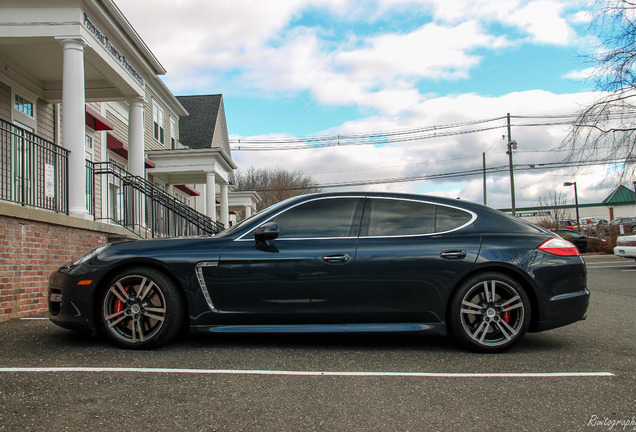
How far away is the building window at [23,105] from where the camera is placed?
11.2 metres

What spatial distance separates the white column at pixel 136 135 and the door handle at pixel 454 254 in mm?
10636

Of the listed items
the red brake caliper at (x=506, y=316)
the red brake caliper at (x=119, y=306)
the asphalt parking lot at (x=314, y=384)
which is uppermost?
the red brake caliper at (x=119, y=306)

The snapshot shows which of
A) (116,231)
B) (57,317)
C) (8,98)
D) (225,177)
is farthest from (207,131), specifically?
(57,317)

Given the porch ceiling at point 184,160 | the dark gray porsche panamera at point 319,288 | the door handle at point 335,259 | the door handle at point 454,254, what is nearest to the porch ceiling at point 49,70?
the dark gray porsche panamera at point 319,288

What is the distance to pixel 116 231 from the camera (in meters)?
9.36

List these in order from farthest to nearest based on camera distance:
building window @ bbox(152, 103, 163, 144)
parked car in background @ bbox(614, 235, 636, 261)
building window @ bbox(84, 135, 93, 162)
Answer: building window @ bbox(152, 103, 163, 144), parked car in background @ bbox(614, 235, 636, 261), building window @ bbox(84, 135, 93, 162)

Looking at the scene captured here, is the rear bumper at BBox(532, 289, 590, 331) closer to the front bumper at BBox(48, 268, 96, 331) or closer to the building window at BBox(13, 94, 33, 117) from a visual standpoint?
the front bumper at BBox(48, 268, 96, 331)

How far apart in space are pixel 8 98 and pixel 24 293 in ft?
20.7

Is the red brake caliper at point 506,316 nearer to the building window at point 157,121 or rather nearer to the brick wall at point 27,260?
the brick wall at point 27,260

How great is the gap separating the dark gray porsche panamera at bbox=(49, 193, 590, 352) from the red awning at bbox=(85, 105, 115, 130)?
1005cm

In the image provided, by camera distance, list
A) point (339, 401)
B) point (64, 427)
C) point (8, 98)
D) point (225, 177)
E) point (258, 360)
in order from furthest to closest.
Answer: point (225, 177), point (8, 98), point (258, 360), point (339, 401), point (64, 427)

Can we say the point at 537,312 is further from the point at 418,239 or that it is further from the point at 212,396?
the point at 212,396

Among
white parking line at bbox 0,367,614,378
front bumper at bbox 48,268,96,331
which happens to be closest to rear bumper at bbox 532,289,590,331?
white parking line at bbox 0,367,614,378

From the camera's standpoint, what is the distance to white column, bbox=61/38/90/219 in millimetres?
8836
